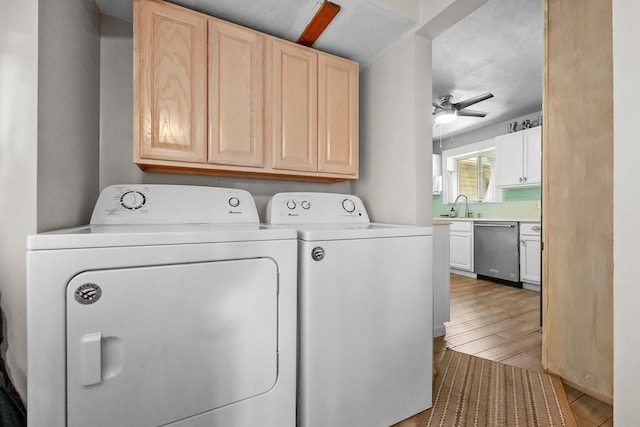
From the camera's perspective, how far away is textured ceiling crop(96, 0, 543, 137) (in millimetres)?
1458

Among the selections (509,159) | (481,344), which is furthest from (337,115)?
(509,159)

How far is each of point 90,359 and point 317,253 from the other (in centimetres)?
75

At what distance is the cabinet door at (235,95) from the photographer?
1473 mm

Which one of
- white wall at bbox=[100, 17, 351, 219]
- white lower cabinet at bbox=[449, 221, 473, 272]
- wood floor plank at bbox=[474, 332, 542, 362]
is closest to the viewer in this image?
white wall at bbox=[100, 17, 351, 219]

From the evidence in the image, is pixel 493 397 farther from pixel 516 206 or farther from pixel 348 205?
pixel 516 206

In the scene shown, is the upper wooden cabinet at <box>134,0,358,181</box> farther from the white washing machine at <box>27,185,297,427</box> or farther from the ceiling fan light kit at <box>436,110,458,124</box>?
the ceiling fan light kit at <box>436,110,458,124</box>

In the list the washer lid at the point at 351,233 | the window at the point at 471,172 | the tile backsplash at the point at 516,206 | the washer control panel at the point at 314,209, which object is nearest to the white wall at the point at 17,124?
the washer lid at the point at 351,233

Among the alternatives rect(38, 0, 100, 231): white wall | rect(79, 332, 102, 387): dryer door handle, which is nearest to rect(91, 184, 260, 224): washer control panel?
rect(38, 0, 100, 231): white wall

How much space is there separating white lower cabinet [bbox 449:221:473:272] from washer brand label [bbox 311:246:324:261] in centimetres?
360

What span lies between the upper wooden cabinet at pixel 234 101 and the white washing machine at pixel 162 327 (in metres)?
0.62

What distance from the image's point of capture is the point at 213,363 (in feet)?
3.20

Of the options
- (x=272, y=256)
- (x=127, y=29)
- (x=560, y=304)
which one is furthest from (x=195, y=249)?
(x=560, y=304)

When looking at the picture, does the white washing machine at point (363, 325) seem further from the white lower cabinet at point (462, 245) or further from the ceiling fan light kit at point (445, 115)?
the white lower cabinet at point (462, 245)

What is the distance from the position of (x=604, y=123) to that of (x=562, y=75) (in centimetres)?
41
